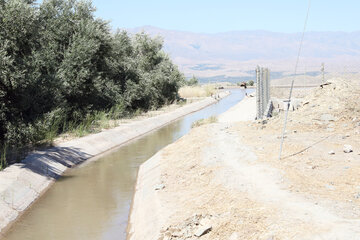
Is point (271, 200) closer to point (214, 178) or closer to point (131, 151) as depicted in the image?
point (214, 178)

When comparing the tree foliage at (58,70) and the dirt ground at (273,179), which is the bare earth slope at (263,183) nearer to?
the dirt ground at (273,179)

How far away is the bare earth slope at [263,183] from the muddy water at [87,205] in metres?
0.63

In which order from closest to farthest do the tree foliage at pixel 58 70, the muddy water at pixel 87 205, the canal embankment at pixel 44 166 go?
the muddy water at pixel 87 205, the canal embankment at pixel 44 166, the tree foliage at pixel 58 70

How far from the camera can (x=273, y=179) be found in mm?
11461

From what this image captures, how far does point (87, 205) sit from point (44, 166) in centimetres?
420

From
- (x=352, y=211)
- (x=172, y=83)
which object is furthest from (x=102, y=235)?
(x=172, y=83)

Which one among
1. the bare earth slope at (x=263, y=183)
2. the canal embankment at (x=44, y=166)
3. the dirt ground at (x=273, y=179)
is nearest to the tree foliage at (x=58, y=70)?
the canal embankment at (x=44, y=166)

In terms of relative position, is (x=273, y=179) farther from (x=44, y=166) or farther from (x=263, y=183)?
(x=44, y=166)

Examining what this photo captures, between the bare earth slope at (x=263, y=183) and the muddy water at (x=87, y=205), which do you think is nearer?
the bare earth slope at (x=263, y=183)

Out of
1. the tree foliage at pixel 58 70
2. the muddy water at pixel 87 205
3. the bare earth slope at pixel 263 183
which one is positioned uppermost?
the tree foliage at pixel 58 70

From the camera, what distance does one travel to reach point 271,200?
961 cm

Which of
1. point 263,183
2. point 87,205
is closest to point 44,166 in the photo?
point 87,205

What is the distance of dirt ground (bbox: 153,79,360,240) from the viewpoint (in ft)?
27.6

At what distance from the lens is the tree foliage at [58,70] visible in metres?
19.8
